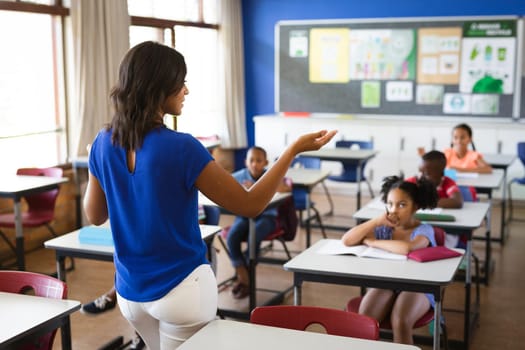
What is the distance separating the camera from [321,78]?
8734mm

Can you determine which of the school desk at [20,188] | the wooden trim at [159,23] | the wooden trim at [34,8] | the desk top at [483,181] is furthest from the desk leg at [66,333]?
the wooden trim at [159,23]

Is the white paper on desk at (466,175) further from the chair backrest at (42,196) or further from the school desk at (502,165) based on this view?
the chair backrest at (42,196)

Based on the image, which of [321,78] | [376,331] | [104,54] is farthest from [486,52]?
[376,331]

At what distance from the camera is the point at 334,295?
4793mm

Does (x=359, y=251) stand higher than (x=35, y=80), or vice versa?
(x=35, y=80)

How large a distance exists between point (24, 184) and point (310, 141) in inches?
140

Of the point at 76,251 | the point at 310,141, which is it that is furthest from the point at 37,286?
the point at 310,141

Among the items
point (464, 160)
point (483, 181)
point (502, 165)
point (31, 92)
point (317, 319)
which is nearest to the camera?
point (317, 319)

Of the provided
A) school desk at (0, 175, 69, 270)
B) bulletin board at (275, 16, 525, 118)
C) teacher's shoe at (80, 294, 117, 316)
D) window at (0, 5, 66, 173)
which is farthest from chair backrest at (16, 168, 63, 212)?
bulletin board at (275, 16, 525, 118)

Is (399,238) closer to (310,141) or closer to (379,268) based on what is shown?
(379,268)

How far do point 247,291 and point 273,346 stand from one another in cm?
282

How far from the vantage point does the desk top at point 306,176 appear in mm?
5293

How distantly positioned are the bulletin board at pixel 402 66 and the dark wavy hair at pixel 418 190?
4764mm

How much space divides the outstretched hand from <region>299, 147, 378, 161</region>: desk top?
4.30 m
